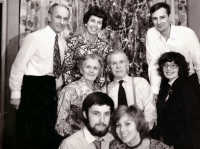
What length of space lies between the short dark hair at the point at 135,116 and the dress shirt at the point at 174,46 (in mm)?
266

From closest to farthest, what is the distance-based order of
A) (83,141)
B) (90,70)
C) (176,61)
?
(83,141) < (90,70) < (176,61)

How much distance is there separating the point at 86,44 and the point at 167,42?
663 millimetres

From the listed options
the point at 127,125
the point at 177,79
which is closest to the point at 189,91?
the point at 177,79

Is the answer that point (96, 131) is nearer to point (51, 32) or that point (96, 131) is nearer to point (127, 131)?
point (127, 131)

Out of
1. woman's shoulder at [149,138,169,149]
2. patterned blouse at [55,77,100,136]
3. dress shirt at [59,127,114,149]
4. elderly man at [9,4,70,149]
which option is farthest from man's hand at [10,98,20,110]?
woman's shoulder at [149,138,169,149]

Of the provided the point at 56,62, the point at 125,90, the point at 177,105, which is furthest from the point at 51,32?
the point at 177,105

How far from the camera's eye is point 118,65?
198 cm

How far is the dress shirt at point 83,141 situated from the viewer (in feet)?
5.99

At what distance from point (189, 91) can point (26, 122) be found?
1281 millimetres

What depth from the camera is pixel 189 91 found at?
6.66 feet

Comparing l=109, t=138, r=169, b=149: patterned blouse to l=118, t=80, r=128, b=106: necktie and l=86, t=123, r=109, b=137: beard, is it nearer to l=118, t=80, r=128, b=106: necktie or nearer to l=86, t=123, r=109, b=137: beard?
l=86, t=123, r=109, b=137: beard

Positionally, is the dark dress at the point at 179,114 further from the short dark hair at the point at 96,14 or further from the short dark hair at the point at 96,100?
the short dark hair at the point at 96,14

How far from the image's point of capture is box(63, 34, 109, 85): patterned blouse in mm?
1984

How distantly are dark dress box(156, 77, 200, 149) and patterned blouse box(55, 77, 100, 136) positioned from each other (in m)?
0.58
